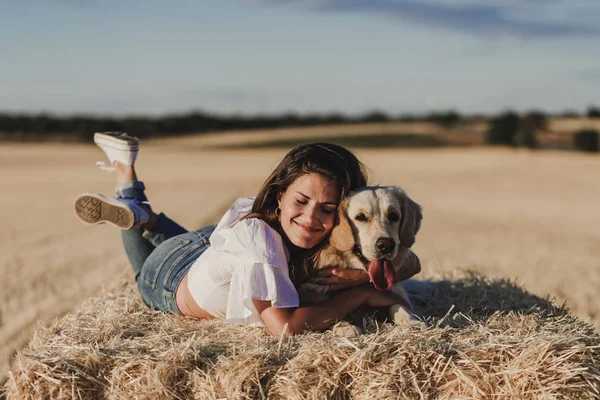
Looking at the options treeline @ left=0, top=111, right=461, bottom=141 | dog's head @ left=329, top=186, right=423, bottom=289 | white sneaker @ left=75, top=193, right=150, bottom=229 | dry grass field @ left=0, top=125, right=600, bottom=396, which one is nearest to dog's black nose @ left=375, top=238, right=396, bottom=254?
dog's head @ left=329, top=186, right=423, bottom=289

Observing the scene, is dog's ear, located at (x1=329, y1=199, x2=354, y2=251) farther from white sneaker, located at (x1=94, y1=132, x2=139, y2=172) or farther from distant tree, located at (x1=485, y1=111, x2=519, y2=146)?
distant tree, located at (x1=485, y1=111, x2=519, y2=146)

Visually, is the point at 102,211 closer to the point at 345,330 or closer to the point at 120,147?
the point at 120,147

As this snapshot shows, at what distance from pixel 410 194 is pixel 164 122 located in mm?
46447

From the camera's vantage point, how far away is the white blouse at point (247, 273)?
13.1 feet

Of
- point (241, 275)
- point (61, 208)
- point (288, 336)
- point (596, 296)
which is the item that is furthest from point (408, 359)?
point (61, 208)

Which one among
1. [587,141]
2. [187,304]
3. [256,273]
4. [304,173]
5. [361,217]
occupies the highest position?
[304,173]

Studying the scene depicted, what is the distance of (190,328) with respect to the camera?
4.18 m

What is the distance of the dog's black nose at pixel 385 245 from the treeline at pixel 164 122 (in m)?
60.8

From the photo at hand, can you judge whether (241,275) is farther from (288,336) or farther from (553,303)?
(553,303)

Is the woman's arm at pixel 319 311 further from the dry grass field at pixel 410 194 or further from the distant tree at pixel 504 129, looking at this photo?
the distant tree at pixel 504 129

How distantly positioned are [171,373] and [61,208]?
1967cm

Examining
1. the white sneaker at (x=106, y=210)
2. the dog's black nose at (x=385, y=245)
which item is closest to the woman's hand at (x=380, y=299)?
the dog's black nose at (x=385, y=245)

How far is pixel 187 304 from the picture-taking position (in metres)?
4.71

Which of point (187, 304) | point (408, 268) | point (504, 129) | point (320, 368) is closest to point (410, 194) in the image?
point (408, 268)
